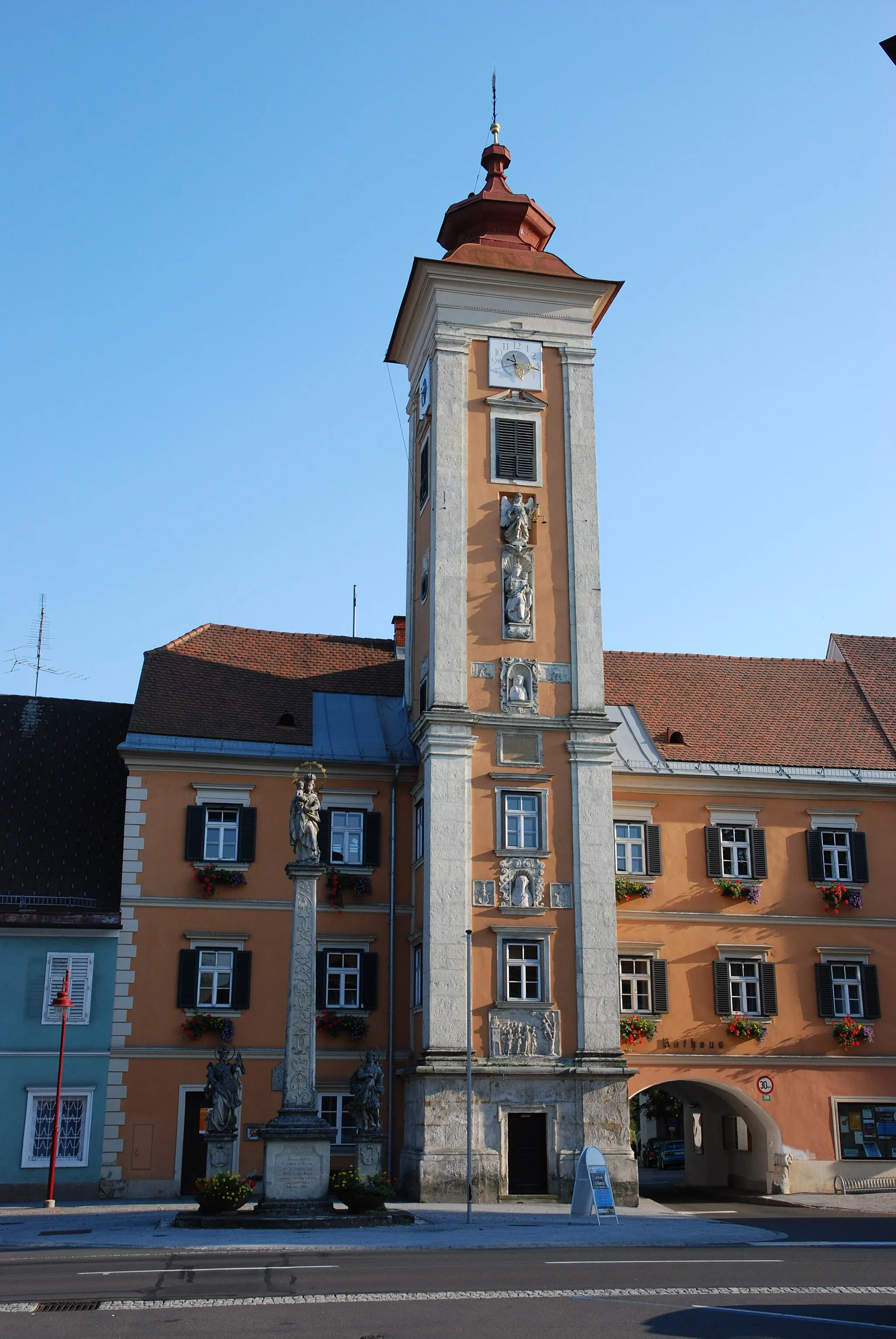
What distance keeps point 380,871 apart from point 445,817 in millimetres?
3215

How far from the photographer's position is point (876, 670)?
1545 inches

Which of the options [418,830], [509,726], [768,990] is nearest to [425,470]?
[509,726]

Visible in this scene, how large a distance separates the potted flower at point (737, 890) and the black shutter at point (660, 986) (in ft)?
7.95

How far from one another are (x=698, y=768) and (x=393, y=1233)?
16.1 meters

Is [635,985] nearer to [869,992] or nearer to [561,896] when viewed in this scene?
[561,896]

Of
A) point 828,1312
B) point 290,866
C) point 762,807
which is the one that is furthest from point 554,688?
point 828,1312

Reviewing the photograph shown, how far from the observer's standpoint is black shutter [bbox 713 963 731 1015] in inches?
1272

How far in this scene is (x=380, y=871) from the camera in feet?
107

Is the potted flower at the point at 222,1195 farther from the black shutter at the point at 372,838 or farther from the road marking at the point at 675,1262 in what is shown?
the black shutter at the point at 372,838

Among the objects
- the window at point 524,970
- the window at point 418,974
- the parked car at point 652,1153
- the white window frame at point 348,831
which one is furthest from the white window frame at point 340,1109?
the parked car at point 652,1153

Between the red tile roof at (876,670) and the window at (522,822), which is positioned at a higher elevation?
the red tile roof at (876,670)

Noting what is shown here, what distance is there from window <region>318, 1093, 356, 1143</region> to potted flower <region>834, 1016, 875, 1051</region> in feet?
38.4

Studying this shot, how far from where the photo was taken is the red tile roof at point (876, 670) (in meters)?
37.5

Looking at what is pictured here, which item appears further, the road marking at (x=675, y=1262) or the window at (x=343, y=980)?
the window at (x=343, y=980)
